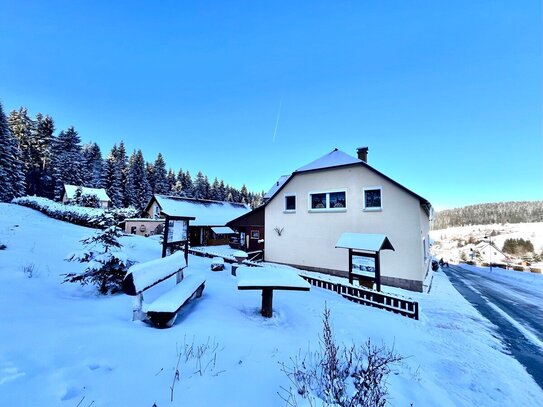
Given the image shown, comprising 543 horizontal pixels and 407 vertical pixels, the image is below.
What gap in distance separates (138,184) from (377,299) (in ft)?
179

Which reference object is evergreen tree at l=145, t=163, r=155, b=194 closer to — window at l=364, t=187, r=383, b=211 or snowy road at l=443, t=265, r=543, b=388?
window at l=364, t=187, r=383, b=211

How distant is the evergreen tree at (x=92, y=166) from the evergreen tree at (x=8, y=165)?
12581 millimetres

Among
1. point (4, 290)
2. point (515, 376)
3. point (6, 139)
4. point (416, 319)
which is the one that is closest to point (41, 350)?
point (4, 290)

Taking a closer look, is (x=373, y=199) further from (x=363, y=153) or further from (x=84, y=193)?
(x=84, y=193)

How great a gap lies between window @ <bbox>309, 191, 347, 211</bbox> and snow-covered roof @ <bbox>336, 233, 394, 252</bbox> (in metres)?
3.39

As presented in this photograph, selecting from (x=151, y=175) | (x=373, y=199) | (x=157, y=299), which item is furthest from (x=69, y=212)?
(x=151, y=175)

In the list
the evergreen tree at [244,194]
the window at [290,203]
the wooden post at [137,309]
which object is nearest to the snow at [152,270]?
the wooden post at [137,309]

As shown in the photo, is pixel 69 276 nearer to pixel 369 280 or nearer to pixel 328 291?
pixel 328 291

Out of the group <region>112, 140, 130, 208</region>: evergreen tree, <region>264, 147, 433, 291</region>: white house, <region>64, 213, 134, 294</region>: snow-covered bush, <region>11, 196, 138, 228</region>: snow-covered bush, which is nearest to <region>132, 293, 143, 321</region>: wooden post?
<region>64, 213, 134, 294</region>: snow-covered bush

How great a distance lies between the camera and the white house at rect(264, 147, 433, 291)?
1184cm

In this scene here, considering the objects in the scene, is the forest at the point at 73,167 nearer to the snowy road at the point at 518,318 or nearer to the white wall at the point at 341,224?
the white wall at the point at 341,224

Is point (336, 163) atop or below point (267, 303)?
atop

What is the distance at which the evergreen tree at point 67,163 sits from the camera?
43844 millimetres

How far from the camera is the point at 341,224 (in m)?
13.7
